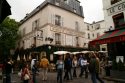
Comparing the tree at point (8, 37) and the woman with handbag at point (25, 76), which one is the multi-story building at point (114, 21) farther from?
the tree at point (8, 37)

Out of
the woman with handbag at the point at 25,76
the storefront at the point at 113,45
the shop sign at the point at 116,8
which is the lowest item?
the woman with handbag at the point at 25,76

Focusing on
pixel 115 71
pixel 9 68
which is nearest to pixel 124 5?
pixel 115 71

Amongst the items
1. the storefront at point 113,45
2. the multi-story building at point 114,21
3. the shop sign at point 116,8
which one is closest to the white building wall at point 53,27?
the multi-story building at point 114,21

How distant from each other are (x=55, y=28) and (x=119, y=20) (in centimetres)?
1322

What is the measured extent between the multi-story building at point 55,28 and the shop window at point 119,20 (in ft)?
39.4

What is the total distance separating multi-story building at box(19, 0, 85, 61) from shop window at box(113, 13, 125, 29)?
1202 cm

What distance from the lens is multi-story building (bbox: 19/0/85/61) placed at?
998 inches

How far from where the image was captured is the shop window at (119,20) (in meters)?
13.6

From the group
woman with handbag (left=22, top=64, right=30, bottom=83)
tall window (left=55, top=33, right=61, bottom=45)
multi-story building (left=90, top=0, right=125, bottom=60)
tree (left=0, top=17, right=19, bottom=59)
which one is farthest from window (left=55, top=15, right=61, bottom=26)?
woman with handbag (left=22, top=64, right=30, bottom=83)

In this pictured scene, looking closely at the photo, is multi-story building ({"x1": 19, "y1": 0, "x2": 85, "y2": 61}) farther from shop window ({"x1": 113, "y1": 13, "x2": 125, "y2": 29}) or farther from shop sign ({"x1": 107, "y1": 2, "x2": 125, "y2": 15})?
shop window ({"x1": 113, "y1": 13, "x2": 125, "y2": 29})

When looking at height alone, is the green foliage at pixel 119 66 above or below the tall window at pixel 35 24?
below

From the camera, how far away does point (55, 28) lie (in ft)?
85.3

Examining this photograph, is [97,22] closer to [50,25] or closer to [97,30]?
[97,30]

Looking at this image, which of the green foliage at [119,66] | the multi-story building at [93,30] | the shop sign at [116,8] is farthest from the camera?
A: the multi-story building at [93,30]
